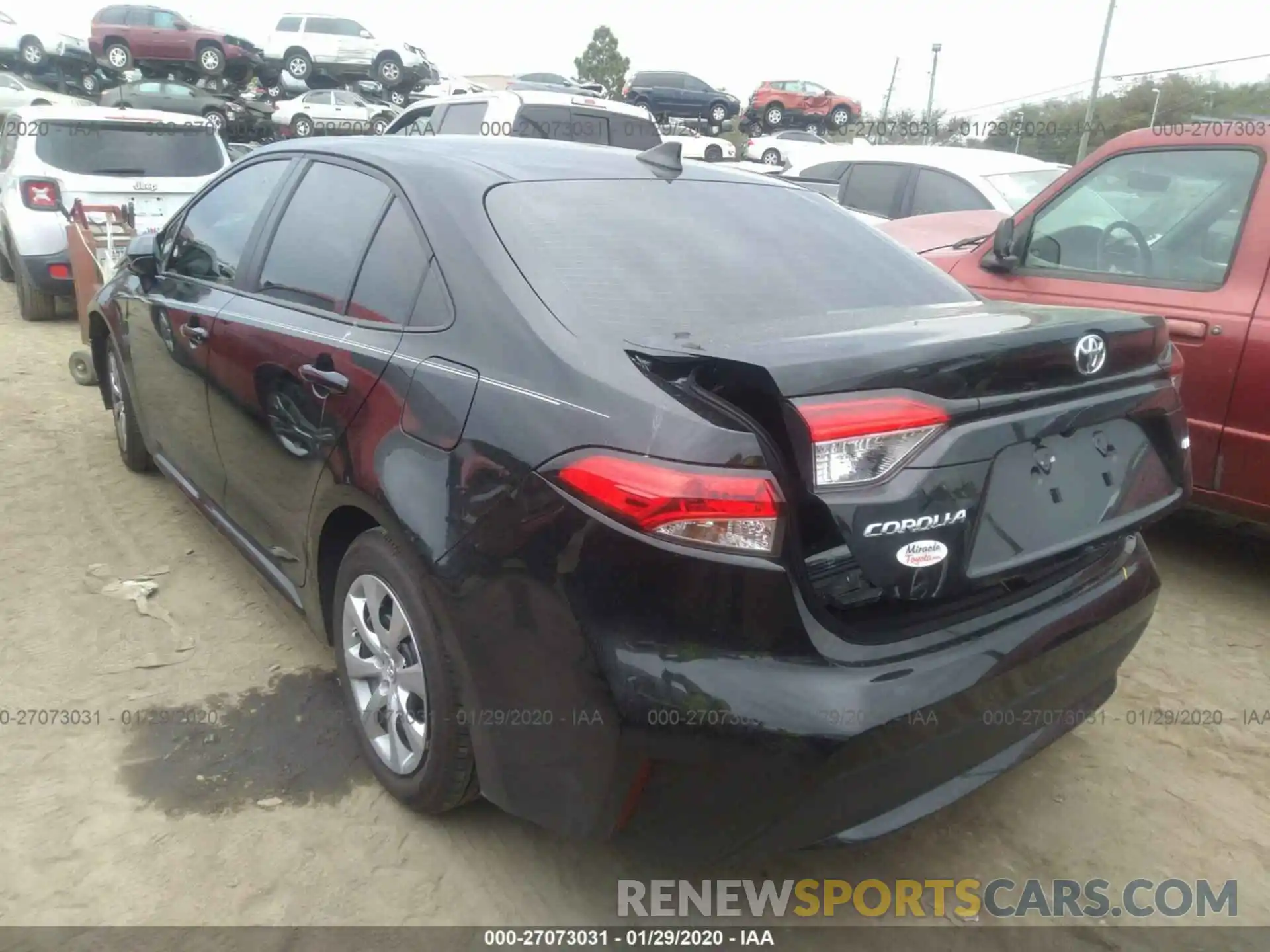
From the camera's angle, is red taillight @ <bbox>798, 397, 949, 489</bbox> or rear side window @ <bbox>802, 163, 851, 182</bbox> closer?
red taillight @ <bbox>798, 397, 949, 489</bbox>

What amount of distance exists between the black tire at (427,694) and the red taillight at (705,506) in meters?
0.68

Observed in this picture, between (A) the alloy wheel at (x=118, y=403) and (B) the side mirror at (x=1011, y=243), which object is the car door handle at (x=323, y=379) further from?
(B) the side mirror at (x=1011, y=243)

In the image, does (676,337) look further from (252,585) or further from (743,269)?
(252,585)

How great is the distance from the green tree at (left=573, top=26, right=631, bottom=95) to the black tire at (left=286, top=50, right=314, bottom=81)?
28970 millimetres

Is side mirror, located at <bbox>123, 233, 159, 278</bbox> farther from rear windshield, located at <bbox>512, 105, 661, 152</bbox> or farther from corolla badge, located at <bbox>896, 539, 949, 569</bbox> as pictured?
rear windshield, located at <bbox>512, 105, 661, 152</bbox>

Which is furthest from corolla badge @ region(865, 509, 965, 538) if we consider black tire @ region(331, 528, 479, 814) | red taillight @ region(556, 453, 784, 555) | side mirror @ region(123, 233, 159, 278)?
side mirror @ region(123, 233, 159, 278)

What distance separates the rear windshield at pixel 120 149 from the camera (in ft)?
26.8

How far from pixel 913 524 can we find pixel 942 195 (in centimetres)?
685

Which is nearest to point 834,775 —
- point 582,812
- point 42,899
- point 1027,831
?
point 582,812

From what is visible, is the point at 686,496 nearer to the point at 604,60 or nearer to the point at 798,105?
→ the point at 798,105

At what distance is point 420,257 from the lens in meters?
2.46

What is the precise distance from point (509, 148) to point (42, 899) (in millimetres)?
2297

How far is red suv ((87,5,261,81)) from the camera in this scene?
23.3 metres

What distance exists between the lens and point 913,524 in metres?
1.80
